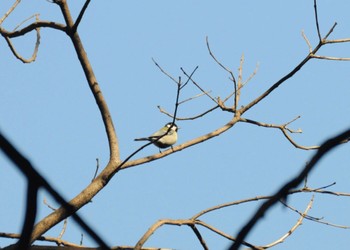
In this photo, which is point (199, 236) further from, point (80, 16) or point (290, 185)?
point (290, 185)

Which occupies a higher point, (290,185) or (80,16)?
(80,16)

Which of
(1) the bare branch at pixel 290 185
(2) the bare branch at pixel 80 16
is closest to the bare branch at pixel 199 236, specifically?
(2) the bare branch at pixel 80 16

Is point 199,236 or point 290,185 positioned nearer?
point 290,185

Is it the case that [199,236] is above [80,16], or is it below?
below

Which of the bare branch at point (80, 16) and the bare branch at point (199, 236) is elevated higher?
the bare branch at point (80, 16)

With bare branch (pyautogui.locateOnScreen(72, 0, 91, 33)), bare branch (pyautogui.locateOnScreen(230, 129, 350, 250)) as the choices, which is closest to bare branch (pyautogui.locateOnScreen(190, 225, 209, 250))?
bare branch (pyautogui.locateOnScreen(72, 0, 91, 33))

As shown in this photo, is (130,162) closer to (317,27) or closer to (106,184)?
(106,184)

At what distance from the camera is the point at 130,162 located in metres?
4.40

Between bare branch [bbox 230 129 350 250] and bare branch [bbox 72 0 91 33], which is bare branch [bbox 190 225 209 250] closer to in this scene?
bare branch [bbox 72 0 91 33]

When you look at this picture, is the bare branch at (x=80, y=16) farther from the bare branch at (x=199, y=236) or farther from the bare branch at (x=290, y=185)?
the bare branch at (x=290, y=185)

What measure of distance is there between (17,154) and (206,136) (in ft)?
13.9

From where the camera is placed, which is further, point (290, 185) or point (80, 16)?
point (80, 16)

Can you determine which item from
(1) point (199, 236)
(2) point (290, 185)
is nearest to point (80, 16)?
(1) point (199, 236)

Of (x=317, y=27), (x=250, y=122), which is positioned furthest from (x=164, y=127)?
(x=317, y=27)
